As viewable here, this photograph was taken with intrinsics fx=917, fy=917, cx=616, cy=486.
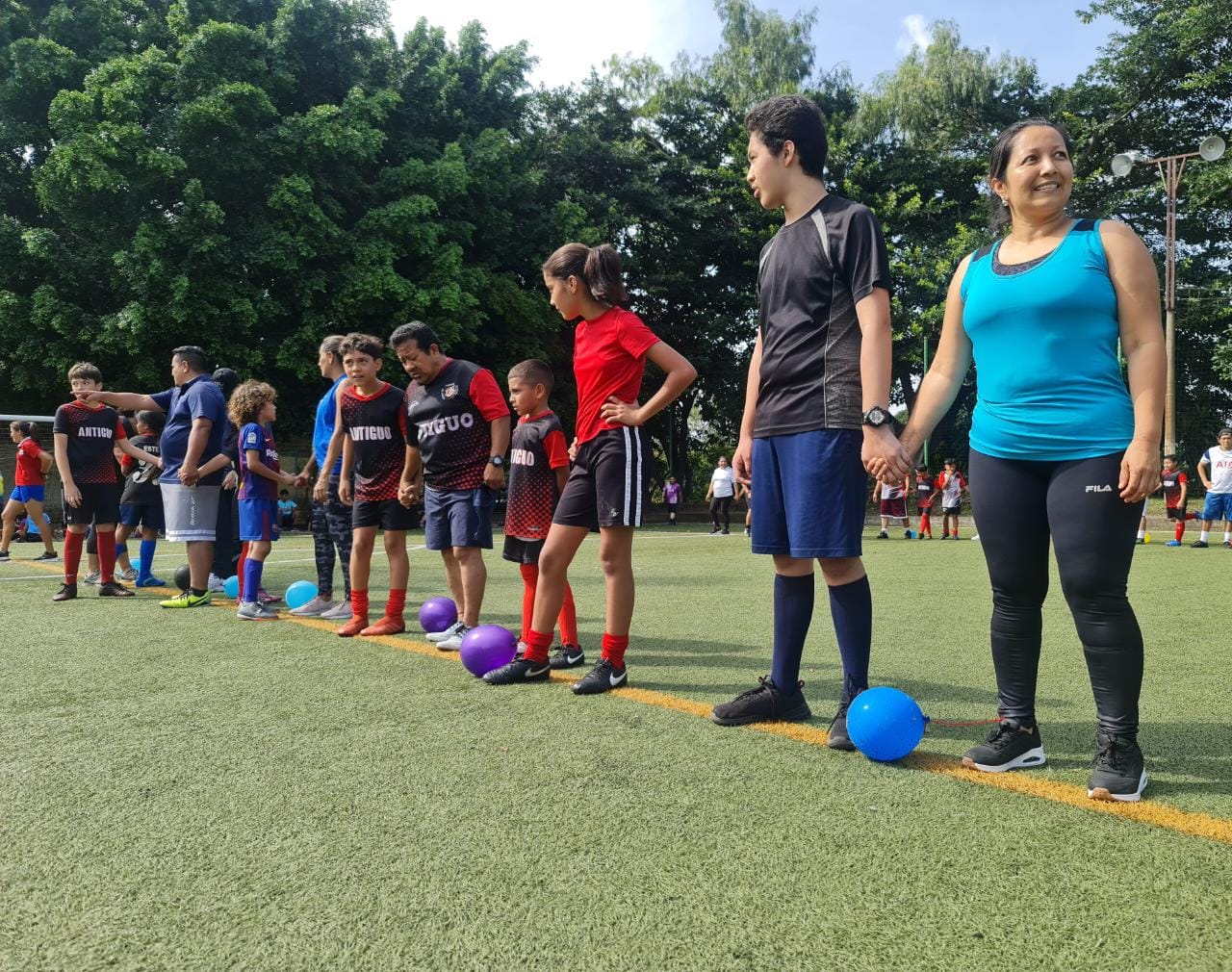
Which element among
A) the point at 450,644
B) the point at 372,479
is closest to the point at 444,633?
the point at 450,644

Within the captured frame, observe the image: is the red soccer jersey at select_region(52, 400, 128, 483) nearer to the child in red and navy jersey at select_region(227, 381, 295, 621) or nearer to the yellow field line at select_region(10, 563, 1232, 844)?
the child in red and navy jersey at select_region(227, 381, 295, 621)

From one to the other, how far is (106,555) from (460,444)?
13.6 feet

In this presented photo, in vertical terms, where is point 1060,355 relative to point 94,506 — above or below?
above

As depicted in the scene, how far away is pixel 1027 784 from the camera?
2746 millimetres

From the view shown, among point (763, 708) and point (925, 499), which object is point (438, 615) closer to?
point (763, 708)

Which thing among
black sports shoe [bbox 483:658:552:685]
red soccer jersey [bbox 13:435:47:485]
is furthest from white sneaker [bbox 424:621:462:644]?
red soccer jersey [bbox 13:435:47:485]

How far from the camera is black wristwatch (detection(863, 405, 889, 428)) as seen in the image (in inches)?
115

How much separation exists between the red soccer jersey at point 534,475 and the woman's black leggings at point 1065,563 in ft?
8.10

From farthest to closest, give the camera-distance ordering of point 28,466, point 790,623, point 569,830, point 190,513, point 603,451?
point 28,466
point 190,513
point 603,451
point 790,623
point 569,830

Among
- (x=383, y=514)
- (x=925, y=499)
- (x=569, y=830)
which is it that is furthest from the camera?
(x=925, y=499)

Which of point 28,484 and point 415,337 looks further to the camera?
point 28,484

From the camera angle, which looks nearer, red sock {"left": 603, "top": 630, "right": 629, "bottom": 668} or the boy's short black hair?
red sock {"left": 603, "top": 630, "right": 629, "bottom": 668}

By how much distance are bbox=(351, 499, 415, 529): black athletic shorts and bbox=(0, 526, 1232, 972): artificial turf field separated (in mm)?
1226

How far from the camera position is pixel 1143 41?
28.7m
